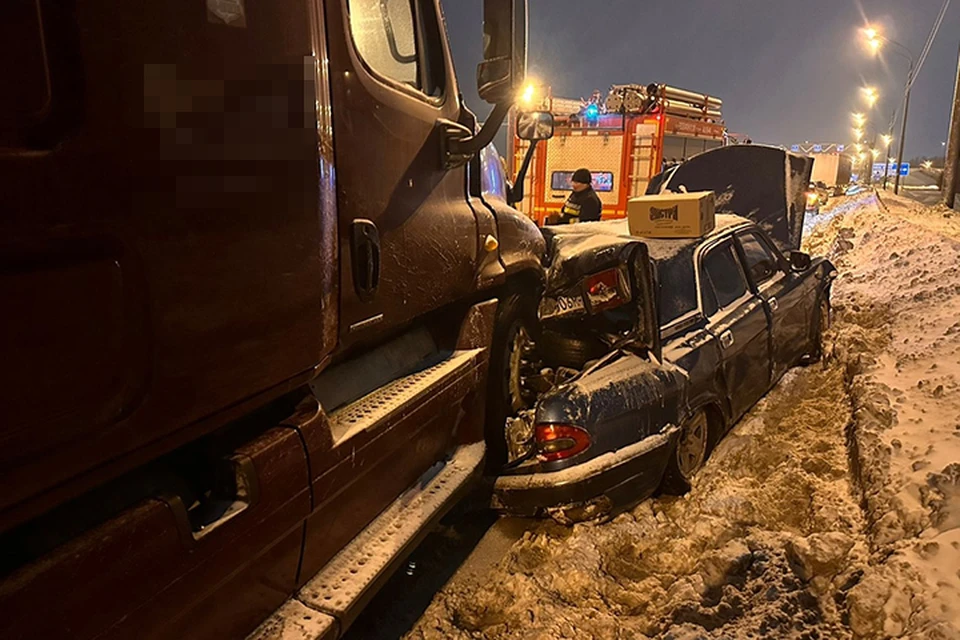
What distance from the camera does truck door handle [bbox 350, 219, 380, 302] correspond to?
2193 millimetres

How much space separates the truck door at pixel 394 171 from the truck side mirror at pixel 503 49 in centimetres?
30

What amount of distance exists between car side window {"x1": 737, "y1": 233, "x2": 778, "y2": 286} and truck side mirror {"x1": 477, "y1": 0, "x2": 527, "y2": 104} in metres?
3.32

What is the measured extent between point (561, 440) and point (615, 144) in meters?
9.90

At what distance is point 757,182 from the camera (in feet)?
28.3

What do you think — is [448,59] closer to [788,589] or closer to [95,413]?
[95,413]

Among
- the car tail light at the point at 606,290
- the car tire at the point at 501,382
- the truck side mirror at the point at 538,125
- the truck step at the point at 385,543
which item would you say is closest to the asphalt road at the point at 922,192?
the car tail light at the point at 606,290

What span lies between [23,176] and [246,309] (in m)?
0.62

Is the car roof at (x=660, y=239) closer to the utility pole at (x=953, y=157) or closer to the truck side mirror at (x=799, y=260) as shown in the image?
the truck side mirror at (x=799, y=260)

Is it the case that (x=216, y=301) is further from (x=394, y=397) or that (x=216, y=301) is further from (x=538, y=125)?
(x=538, y=125)

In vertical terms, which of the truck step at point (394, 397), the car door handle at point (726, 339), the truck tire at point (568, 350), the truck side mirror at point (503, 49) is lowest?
the truck tire at point (568, 350)

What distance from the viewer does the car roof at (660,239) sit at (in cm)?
468

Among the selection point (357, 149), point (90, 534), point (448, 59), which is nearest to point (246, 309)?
point (90, 534)

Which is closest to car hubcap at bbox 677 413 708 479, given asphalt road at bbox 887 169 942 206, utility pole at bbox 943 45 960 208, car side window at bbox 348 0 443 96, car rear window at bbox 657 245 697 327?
car rear window at bbox 657 245 697 327

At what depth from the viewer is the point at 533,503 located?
3.56 metres
